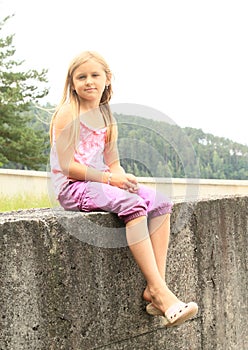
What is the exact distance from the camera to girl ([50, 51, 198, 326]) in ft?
10.2

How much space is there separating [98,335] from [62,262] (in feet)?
1.28

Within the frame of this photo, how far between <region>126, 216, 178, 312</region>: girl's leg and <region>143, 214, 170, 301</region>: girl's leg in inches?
2.4

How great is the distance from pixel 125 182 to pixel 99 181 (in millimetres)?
112

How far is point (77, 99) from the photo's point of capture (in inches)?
129

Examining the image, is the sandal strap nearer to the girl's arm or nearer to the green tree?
the girl's arm

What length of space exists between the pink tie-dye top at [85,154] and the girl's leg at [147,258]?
1.06 feet

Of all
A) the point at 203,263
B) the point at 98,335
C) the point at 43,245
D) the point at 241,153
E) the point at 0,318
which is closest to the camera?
the point at 0,318

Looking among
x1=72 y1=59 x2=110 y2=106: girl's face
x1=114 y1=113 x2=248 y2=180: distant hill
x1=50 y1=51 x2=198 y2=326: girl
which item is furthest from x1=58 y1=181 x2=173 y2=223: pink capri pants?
x1=72 y1=59 x2=110 y2=106: girl's face

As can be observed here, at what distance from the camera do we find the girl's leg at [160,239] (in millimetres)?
3195

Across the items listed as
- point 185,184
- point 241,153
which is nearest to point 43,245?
point 185,184

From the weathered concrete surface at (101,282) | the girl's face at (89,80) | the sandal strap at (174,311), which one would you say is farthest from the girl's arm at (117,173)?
the sandal strap at (174,311)

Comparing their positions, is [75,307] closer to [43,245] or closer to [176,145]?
[43,245]

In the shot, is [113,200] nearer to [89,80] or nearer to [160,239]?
[160,239]

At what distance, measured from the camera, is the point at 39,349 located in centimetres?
284
